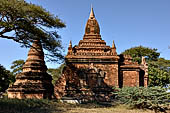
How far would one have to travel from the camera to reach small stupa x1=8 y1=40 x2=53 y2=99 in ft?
41.4

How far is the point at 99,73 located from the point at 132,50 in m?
17.3

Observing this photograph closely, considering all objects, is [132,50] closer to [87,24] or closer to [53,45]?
[87,24]

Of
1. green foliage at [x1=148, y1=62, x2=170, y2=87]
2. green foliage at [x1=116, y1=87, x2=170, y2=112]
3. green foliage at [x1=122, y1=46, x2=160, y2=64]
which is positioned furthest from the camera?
green foliage at [x1=122, y1=46, x2=160, y2=64]

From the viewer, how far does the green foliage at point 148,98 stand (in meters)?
9.81

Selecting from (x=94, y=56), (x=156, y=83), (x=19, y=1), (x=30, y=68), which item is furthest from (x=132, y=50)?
(x=19, y=1)

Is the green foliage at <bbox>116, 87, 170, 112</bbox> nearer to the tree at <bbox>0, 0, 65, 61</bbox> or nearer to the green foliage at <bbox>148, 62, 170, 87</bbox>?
the tree at <bbox>0, 0, 65, 61</bbox>

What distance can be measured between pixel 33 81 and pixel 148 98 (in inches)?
296

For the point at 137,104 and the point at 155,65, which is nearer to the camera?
the point at 137,104

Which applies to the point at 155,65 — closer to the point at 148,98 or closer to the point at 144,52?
the point at 144,52

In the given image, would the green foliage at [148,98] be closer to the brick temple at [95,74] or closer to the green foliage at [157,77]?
the brick temple at [95,74]

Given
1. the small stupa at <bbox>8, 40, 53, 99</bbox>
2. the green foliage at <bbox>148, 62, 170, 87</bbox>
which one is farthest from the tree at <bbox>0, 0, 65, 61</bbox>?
the green foliage at <bbox>148, 62, 170, 87</bbox>

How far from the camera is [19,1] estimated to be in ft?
30.0

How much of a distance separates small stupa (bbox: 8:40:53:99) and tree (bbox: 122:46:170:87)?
14428 mm

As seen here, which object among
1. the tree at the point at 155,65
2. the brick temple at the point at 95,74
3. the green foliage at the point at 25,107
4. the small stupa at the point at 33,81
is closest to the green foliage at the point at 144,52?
the tree at the point at 155,65
